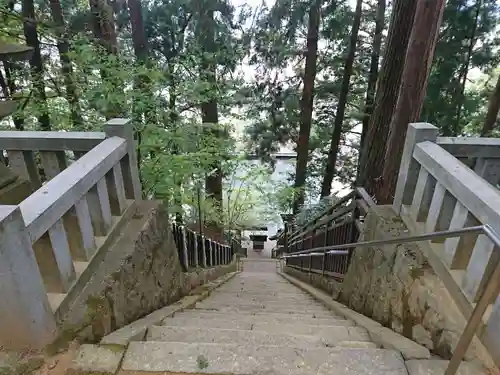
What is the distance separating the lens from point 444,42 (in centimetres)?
988

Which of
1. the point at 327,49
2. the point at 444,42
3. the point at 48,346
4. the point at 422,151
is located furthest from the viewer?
the point at 327,49

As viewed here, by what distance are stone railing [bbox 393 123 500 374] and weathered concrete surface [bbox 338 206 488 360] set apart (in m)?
0.07

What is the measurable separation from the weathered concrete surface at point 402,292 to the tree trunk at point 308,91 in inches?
308

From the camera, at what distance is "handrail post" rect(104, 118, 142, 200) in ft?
8.19

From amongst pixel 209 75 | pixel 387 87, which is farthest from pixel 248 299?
pixel 209 75

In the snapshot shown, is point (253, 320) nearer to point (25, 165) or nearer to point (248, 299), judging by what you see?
point (248, 299)

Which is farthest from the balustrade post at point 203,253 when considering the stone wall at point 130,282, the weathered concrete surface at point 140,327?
the weathered concrete surface at point 140,327

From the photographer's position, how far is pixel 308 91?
10570 millimetres

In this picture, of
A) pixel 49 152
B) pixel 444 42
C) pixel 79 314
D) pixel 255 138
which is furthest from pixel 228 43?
pixel 79 314

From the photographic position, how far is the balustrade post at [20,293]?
137cm

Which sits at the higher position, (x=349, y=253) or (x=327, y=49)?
(x=327, y=49)

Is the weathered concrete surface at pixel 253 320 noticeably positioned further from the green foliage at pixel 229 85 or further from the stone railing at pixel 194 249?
the green foliage at pixel 229 85

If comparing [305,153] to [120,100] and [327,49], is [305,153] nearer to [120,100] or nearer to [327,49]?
[327,49]

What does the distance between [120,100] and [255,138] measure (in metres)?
7.82
